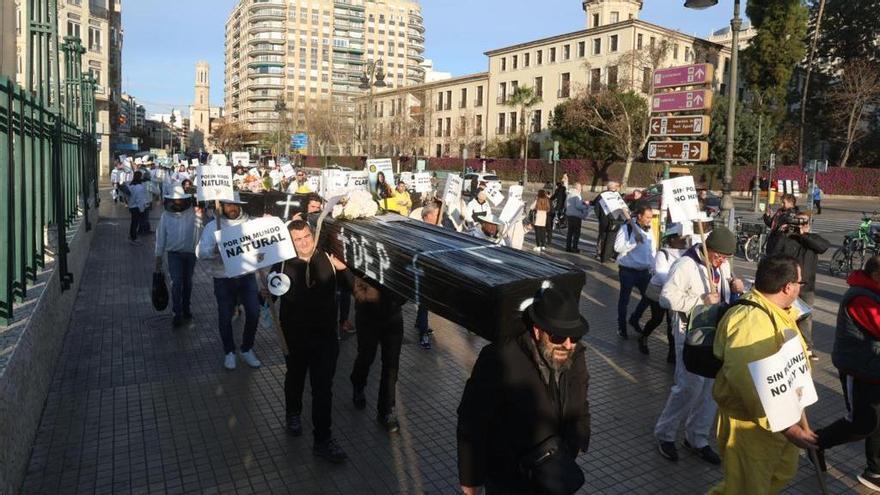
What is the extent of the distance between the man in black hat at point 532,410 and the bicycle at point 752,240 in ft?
45.5

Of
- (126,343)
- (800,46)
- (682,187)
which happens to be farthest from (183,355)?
(800,46)

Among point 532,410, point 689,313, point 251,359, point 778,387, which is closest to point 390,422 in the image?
point 251,359

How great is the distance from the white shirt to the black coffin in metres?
3.39

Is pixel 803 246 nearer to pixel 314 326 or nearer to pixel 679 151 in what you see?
pixel 314 326

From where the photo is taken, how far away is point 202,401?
5762 millimetres

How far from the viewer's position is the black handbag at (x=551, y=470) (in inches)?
98.3

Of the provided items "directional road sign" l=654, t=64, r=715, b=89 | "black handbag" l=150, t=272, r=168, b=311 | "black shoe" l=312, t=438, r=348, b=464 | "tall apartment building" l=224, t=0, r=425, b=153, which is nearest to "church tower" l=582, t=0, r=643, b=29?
"directional road sign" l=654, t=64, r=715, b=89

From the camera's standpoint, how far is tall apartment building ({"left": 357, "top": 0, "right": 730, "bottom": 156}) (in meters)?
56.5

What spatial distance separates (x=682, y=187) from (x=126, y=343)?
6.40m

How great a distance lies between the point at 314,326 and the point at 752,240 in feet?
45.7

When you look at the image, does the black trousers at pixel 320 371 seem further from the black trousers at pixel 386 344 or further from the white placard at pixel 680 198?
the white placard at pixel 680 198

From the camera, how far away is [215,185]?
808 cm

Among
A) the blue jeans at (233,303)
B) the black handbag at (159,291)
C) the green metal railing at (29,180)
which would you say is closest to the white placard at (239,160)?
the green metal railing at (29,180)

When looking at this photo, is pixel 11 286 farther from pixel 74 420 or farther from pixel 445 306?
pixel 445 306
